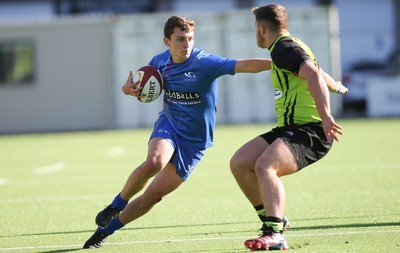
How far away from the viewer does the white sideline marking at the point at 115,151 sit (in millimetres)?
19969

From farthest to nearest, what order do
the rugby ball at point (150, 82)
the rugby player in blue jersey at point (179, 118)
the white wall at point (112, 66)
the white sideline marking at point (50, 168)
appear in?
1. the white wall at point (112, 66)
2. the white sideline marking at point (50, 168)
3. the rugby ball at point (150, 82)
4. the rugby player in blue jersey at point (179, 118)

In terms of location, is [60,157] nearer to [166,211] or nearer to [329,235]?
[166,211]

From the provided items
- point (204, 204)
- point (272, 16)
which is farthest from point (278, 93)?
point (204, 204)

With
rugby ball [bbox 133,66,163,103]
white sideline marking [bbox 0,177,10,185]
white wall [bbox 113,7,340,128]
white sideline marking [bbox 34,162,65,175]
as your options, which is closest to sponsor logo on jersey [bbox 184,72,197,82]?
rugby ball [bbox 133,66,163,103]

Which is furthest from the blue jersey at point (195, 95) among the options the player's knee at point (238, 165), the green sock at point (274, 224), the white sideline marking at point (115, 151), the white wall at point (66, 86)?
the white wall at point (66, 86)

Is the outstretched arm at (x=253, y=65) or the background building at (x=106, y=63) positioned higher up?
the outstretched arm at (x=253, y=65)

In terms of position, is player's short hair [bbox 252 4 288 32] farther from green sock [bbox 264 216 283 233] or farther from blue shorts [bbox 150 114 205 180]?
green sock [bbox 264 216 283 233]

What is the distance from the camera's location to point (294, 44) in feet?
24.6

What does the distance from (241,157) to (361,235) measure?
1250 mm

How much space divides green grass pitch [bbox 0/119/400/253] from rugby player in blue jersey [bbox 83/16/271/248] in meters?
0.32

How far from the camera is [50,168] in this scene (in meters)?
17.6

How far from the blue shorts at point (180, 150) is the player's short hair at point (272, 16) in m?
1.35

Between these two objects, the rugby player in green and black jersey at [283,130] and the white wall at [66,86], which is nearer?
the rugby player in green and black jersey at [283,130]

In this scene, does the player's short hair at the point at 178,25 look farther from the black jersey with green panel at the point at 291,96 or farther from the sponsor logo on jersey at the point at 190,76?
the black jersey with green panel at the point at 291,96
